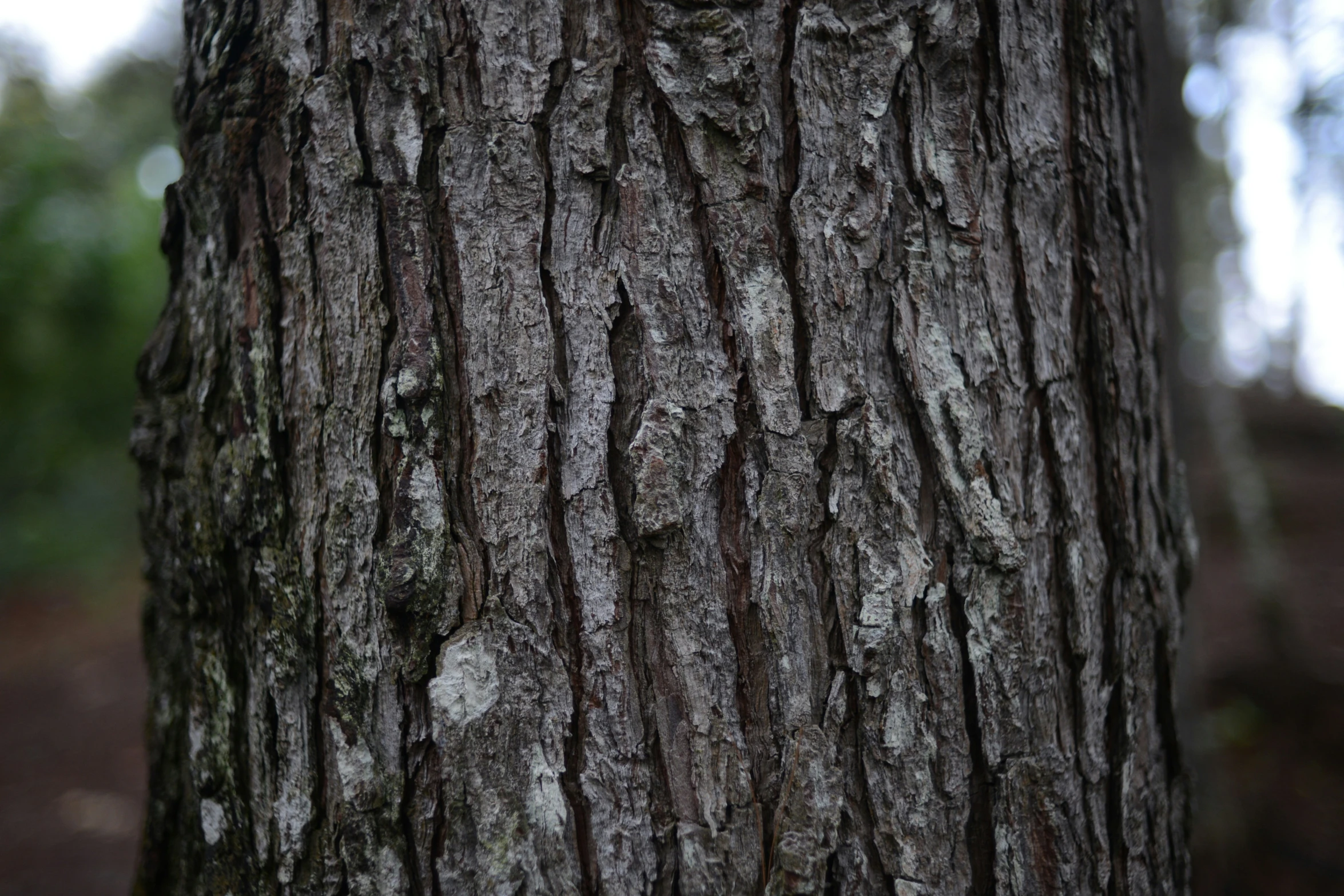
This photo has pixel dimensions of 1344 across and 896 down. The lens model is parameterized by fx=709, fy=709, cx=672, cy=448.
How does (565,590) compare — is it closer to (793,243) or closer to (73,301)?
(793,243)

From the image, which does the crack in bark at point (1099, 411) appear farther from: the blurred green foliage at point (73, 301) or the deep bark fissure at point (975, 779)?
the blurred green foliage at point (73, 301)

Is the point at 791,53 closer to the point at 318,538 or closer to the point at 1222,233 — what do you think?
the point at 318,538

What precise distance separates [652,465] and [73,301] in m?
6.68

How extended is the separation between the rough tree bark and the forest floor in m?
0.99

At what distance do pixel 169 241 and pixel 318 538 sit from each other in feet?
2.01

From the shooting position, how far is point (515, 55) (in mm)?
925

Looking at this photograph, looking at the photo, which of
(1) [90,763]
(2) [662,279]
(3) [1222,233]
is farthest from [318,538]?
(3) [1222,233]

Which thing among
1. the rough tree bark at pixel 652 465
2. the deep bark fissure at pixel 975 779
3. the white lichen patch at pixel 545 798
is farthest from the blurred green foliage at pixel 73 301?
the deep bark fissure at pixel 975 779

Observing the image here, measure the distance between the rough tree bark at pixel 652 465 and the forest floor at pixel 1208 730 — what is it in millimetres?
990

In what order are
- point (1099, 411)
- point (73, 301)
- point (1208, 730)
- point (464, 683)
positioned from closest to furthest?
point (464, 683), point (1099, 411), point (1208, 730), point (73, 301)

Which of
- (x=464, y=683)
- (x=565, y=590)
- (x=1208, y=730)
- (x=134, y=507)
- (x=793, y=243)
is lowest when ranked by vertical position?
(x=1208, y=730)

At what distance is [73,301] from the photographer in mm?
5559

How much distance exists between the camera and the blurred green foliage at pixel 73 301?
16.5 ft

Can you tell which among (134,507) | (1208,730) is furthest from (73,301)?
(1208,730)
